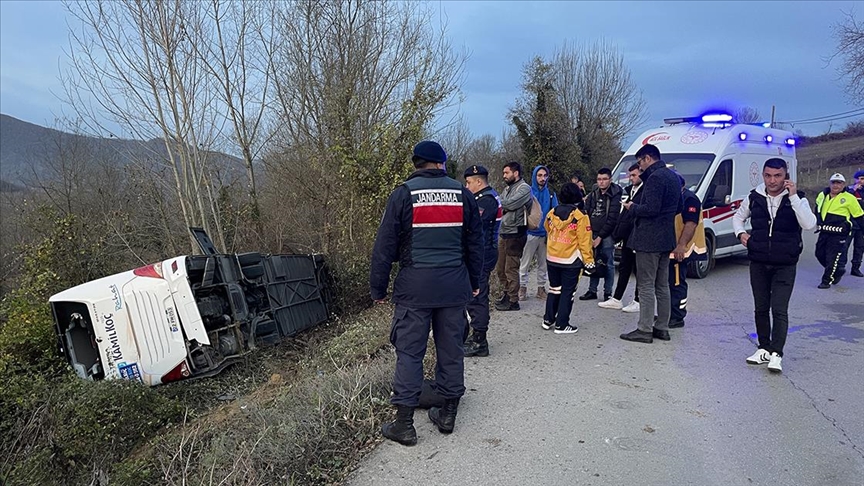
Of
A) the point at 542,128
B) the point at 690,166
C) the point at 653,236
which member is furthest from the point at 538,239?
the point at 542,128

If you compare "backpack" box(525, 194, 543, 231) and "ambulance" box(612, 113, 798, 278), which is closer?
"backpack" box(525, 194, 543, 231)

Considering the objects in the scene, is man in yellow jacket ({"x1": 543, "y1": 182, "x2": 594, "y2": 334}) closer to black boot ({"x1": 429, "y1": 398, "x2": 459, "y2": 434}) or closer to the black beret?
the black beret

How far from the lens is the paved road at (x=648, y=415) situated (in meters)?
3.04

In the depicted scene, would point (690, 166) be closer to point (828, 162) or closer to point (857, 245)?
point (857, 245)

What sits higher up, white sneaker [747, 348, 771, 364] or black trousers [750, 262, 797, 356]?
black trousers [750, 262, 797, 356]

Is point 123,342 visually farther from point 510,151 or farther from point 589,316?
point 510,151

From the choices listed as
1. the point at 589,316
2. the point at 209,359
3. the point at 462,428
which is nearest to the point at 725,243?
the point at 589,316

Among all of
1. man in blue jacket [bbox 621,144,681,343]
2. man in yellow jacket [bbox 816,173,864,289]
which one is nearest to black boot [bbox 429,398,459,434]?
man in blue jacket [bbox 621,144,681,343]

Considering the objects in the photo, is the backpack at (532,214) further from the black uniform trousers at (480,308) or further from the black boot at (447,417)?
the black boot at (447,417)

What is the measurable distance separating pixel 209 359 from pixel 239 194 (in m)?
5.86

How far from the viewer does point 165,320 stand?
6.03m

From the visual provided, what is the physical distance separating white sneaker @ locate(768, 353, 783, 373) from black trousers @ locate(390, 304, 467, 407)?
291 cm

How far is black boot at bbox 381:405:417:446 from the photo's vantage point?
3.34 metres

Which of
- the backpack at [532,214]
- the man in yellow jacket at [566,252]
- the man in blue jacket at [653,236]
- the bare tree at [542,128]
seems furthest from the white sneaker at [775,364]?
the bare tree at [542,128]
